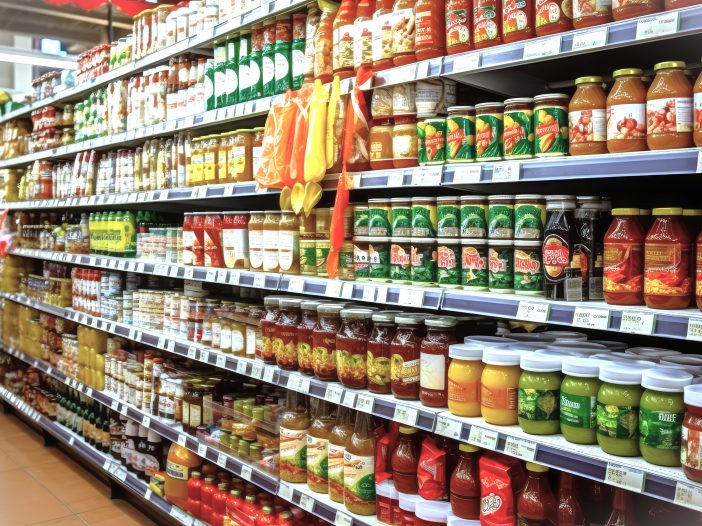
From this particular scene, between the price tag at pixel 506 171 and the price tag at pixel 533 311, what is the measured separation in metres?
0.35

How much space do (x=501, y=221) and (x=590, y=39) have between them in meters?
0.54

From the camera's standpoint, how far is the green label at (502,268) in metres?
2.02

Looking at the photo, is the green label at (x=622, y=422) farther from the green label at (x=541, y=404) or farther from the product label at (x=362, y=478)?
the product label at (x=362, y=478)

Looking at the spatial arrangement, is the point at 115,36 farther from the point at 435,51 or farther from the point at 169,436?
the point at 435,51

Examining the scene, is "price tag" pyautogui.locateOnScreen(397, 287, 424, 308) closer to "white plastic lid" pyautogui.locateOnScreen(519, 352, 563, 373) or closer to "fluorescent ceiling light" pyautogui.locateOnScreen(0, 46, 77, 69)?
"white plastic lid" pyautogui.locateOnScreen(519, 352, 563, 373)

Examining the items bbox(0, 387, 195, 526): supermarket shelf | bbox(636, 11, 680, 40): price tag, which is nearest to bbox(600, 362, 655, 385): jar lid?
bbox(636, 11, 680, 40): price tag

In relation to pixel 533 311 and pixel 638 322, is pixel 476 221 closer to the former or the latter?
pixel 533 311

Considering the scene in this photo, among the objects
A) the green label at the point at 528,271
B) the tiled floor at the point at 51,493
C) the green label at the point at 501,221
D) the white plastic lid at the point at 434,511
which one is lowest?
the tiled floor at the point at 51,493

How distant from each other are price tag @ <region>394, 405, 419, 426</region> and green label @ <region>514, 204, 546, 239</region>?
25.1 inches

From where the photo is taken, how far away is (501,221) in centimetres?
201

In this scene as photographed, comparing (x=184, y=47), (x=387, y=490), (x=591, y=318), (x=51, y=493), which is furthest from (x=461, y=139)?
(x=51, y=493)

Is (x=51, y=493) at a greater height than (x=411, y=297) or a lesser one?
lesser

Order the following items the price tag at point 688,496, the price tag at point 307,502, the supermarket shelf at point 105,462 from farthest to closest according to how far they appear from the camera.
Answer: the supermarket shelf at point 105,462, the price tag at point 307,502, the price tag at point 688,496

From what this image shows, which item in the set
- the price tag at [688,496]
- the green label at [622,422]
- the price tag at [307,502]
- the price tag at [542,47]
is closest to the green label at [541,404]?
the green label at [622,422]
